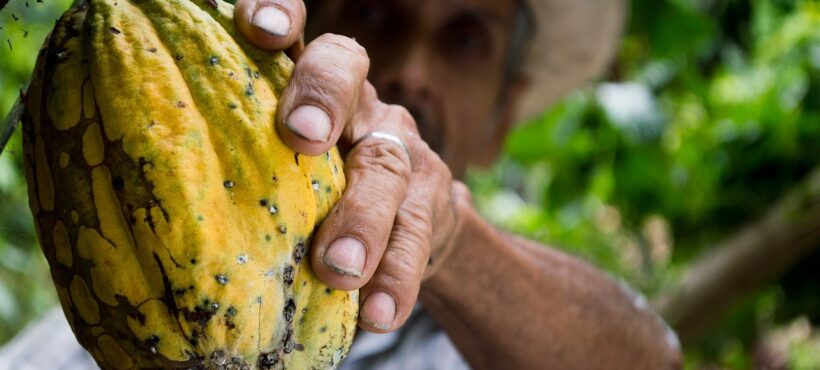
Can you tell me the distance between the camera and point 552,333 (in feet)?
4.40

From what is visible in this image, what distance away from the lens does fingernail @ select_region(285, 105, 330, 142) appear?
0.60 meters

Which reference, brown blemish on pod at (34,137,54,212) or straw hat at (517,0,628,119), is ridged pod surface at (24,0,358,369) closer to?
brown blemish on pod at (34,137,54,212)

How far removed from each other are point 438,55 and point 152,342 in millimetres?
1422

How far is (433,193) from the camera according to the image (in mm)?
821

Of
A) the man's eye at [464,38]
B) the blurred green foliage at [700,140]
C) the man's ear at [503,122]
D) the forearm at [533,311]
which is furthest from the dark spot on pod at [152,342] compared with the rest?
the blurred green foliage at [700,140]

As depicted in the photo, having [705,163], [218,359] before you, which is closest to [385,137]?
[218,359]

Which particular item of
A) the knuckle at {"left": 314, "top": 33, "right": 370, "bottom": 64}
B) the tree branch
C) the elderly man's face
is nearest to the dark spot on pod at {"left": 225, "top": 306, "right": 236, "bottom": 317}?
the knuckle at {"left": 314, "top": 33, "right": 370, "bottom": 64}

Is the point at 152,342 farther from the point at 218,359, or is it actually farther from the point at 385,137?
the point at 385,137

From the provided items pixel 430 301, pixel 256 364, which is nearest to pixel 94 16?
pixel 256 364

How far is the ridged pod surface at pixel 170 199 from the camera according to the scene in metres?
0.57

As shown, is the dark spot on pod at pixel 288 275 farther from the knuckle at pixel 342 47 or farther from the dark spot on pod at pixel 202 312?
the knuckle at pixel 342 47

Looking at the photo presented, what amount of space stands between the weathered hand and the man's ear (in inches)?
61.7

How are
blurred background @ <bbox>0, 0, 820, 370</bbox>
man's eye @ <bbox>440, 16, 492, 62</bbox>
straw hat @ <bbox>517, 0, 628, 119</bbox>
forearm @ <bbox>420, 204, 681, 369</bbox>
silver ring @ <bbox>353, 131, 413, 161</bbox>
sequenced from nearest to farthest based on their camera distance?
silver ring @ <bbox>353, 131, 413, 161</bbox> < forearm @ <bbox>420, 204, 681, 369</bbox> < man's eye @ <bbox>440, 16, 492, 62</bbox> < straw hat @ <bbox>517, 0, 628, 119</bbox> < blurred background @ <bbox>0, 0, 820, 370</bbox>

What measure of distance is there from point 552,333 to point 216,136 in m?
0.85
